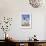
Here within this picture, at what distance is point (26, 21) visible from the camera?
527 centimetres

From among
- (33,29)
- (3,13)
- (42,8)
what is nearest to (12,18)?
(3,13)

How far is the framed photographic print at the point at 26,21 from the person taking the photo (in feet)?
17.2

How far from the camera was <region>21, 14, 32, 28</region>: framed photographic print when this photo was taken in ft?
17.2

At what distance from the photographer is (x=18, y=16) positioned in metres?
5.23

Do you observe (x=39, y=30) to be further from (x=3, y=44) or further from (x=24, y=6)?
(x=3, y=44)

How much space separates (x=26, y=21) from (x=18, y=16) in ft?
1.26

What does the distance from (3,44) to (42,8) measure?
214cm

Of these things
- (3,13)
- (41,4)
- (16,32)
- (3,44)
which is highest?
(41,4)

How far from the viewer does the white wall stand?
5.19 meters

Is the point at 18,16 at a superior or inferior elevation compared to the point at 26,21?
superior

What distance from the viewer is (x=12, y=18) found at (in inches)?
205

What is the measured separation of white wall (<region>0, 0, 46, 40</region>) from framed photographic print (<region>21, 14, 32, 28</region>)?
0.40 feet

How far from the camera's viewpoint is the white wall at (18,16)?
17.0 feet

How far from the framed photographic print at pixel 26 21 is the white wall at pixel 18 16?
0.12 meters
